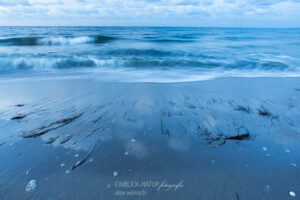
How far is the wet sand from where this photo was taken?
1997 millimetres

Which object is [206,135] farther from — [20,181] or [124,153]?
[20,181]

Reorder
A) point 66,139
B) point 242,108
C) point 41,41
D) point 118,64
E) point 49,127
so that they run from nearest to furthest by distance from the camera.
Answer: point 66,139, point 49,127, point 242,108, point 118,64, point 41,41

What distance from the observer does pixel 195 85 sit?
586 cm

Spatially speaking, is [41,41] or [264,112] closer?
[264,112]

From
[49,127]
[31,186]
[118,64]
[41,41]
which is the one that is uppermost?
[41,41]

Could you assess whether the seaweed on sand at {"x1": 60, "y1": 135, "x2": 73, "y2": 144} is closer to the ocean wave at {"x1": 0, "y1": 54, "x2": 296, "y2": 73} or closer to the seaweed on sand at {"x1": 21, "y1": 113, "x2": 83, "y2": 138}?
the seaweed on sand at {"x1": 21, "y1": 113, "x2": 83, "y2": 138}

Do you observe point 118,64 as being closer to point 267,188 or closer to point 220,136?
point 220,136

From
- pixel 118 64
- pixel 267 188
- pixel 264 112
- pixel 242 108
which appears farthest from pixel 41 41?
pixel 267 188

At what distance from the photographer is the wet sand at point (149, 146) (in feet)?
6.55

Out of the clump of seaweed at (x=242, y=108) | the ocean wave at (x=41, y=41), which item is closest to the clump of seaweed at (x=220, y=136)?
the clump of seaweed at (x=242, y=108)

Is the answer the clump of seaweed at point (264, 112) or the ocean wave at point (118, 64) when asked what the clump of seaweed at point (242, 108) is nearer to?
the clump of seaweed at point (264, 112)

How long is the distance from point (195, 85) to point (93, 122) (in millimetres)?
3814

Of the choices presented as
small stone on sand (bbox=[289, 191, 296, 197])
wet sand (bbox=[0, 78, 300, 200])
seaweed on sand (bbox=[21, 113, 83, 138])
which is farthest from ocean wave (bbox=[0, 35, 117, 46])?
small stone on sand (bbox=[289, 191, 296, 197])

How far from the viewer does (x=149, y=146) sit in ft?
8.82
